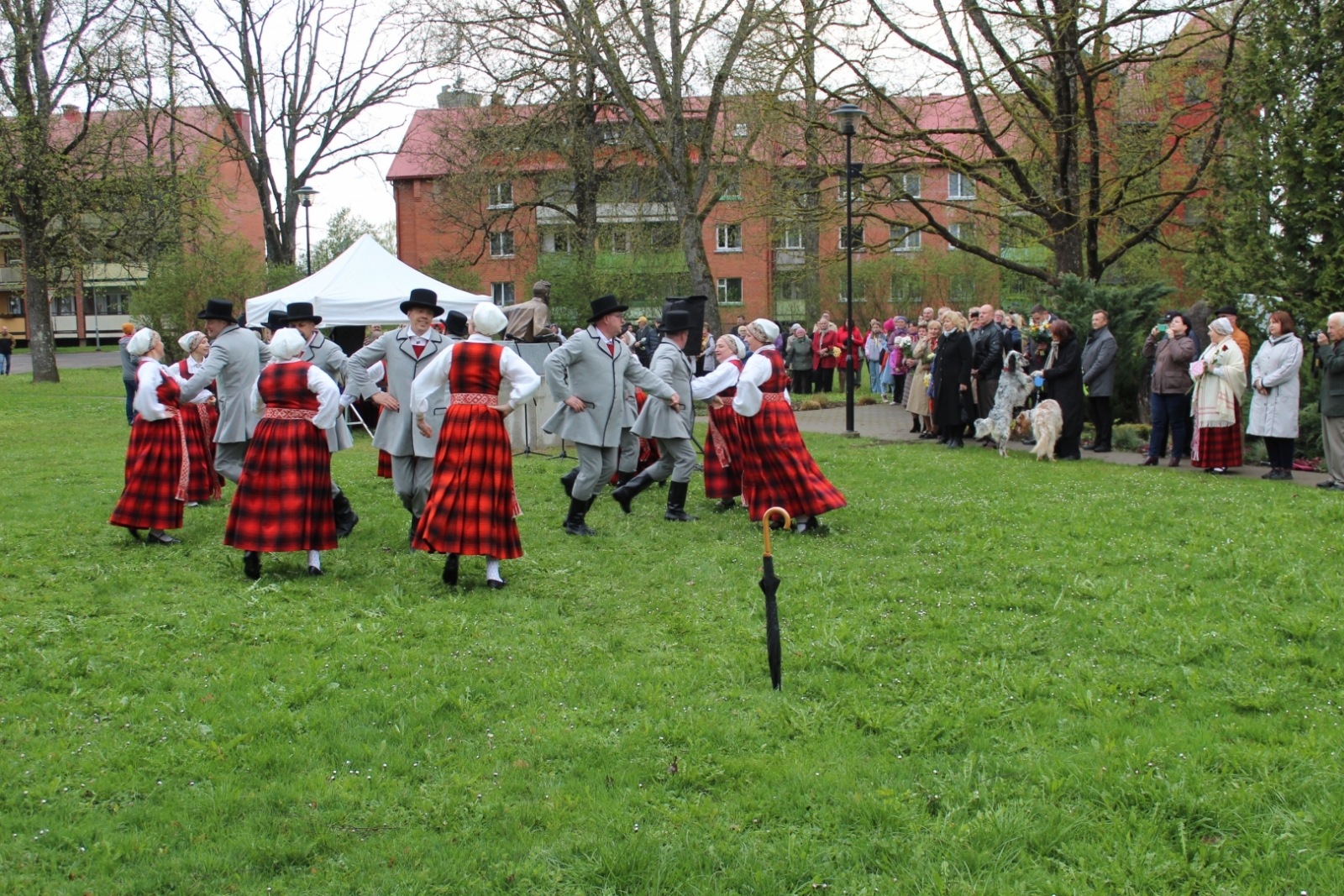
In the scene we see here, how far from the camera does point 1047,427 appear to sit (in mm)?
13422

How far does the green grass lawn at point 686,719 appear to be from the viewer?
362 cm

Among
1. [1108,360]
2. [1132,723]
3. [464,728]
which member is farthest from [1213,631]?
[1108,360]

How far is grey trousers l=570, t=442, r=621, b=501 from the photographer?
912cm

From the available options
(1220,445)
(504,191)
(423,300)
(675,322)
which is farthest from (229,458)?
(504,191)

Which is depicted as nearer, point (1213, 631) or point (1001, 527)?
point (1213, 631)

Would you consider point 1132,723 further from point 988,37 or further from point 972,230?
point 972,230

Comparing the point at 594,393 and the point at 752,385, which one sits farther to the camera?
the point at 594,393

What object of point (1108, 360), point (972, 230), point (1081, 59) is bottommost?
point (1108, 360)

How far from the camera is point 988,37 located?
63.0ft

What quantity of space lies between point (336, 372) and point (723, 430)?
3.33 m

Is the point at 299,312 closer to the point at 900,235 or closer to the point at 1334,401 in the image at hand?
the point at 1334,401

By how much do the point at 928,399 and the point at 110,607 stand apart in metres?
11.7

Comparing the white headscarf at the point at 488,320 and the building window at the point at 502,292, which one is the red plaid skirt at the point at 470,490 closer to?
the white headscarf at the point at 488,320

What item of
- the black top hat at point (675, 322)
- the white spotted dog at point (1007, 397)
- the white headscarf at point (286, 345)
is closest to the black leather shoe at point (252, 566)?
the white headscarf at point (286, 345)
